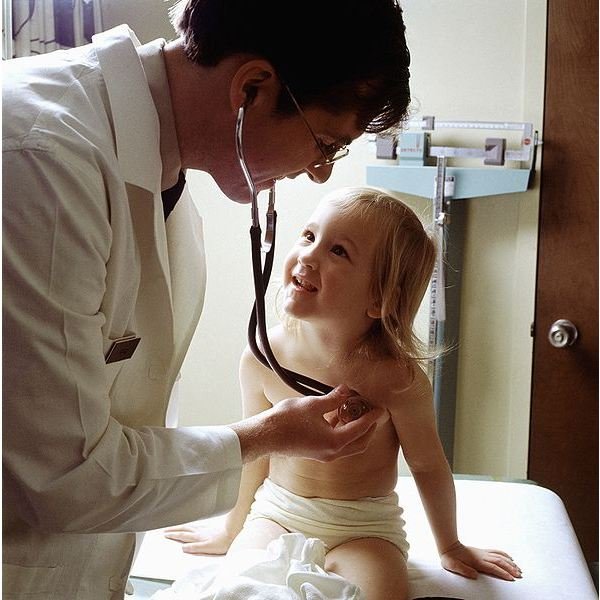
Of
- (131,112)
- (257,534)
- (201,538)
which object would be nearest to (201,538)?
(201,538)

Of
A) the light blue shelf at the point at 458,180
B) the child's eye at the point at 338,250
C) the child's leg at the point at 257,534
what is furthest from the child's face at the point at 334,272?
the light blue shelf at the point at 458,180

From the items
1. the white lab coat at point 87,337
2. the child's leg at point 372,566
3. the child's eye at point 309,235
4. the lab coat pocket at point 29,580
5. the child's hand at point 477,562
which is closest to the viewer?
the white lab coat at point 87,337

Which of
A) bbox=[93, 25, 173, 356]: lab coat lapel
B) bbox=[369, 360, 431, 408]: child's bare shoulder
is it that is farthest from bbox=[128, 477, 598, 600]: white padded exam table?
bbox=[93, 25, 173, 356]: lab coat lapel

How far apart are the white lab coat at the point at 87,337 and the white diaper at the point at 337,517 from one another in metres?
0.37

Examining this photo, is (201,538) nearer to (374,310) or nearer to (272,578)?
(272,578)

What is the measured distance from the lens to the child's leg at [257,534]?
1.43m

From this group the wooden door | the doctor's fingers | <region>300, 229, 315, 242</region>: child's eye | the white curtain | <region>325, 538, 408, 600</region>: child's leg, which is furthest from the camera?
the wooden door

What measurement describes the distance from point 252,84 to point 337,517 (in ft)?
2.50

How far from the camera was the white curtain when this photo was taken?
7.07 ft

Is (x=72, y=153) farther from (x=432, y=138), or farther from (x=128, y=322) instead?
(x=432, y=138)

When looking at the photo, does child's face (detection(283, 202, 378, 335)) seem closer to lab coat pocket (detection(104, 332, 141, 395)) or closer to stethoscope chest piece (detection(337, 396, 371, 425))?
stethoscope chest piece (detection(337, 396, 371, 425))

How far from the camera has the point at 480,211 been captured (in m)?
2.50

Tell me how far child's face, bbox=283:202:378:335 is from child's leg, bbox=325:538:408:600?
40 cm

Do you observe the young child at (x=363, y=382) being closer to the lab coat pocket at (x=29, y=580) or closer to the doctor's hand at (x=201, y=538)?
the doctor's hand at (x=201, y=538)
